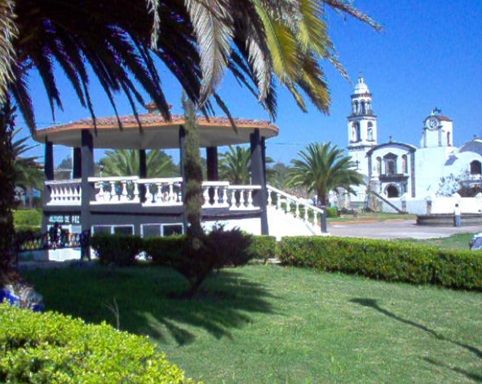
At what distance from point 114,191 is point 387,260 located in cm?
872

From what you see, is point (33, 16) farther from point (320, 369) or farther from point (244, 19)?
point (320, 369)

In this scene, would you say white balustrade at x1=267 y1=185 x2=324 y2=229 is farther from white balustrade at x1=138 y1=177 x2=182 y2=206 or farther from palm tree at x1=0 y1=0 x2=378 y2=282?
palm tree at x1=0 y1=0 x2=378 y2=282

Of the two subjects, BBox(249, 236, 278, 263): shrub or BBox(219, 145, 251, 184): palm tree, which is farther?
BBox(219, 145, 251, 184): palm tree

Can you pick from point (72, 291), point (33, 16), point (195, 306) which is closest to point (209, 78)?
point (33, 16)

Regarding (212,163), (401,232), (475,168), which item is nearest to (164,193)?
(212,163)

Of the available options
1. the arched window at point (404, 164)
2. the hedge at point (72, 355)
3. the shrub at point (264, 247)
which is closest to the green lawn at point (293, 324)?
the hedge at point (72, 355)

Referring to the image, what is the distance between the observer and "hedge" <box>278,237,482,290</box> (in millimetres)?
13398

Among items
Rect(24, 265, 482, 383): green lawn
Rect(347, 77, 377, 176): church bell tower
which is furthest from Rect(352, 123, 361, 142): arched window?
Rect(24, 265, 482, 383): green lawn

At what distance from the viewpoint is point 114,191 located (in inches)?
796

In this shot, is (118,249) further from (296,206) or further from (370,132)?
(370,132)

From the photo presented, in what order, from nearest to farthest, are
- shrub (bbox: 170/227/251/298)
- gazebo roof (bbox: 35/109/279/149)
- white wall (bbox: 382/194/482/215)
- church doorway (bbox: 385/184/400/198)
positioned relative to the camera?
shrub (bbox: 170/227/251/298) < gazebo roof (bbox: 35/109/279/149) < white wall (bbox: 382/194/482/215) < church doorway (bbox: 385/184/400/198)

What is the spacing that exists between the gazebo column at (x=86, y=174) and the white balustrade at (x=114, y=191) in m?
0.16

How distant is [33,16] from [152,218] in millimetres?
12470

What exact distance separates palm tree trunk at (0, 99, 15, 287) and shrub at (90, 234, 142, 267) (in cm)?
906
